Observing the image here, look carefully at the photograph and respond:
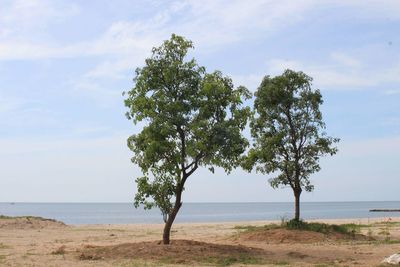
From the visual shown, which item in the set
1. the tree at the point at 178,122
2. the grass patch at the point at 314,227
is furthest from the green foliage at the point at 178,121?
the grass patch at the point at 314,227

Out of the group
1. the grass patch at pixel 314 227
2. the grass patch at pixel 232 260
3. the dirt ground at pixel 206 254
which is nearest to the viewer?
the dirt ground at pixel 206 254

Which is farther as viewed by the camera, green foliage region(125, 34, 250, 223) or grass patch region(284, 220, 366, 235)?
grass patch region(284, 220, 366, 235)

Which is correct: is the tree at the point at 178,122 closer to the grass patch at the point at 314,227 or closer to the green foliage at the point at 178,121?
the green foliage at the point at 178,121

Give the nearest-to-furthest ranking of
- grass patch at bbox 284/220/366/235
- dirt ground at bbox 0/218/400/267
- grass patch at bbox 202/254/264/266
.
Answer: dirt ground at bbox 0/218/400/267, grass patch at bbox 202/254/264/266, grass patch at bbox 284/220/366/235

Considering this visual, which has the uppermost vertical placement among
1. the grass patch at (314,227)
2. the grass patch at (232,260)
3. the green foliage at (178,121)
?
the green foliage at (178,121)

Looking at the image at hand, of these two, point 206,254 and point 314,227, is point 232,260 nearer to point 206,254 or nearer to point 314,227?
point 206,254

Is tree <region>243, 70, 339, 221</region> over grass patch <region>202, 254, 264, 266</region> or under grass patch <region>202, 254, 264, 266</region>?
over

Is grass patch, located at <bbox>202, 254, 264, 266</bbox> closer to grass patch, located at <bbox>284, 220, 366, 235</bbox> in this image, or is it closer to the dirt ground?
the dirt ground

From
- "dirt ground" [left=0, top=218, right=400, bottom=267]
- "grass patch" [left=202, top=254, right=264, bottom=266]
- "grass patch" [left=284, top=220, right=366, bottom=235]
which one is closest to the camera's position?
"dirt ground" [left=0, top=218, right=400, bottom=267]

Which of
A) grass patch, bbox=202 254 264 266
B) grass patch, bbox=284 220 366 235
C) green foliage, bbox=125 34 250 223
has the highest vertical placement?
green foliage, bbox=125 34 250 223

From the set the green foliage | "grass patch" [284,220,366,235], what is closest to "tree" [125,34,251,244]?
the green foliage

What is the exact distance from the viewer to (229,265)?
19.6 m

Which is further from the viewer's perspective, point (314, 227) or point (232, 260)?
point (314, 227)

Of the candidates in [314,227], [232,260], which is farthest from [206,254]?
[314,227]
